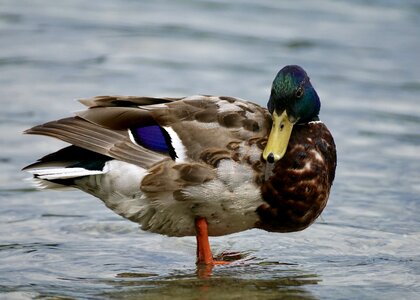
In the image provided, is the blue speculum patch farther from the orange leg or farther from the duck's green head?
the duck's green head

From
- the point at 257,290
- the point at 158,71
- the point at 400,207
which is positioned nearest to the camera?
the point at 257,290

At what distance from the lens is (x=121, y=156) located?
663 centimetres

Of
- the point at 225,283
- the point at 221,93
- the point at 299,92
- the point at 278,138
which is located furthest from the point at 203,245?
the point at 221,93

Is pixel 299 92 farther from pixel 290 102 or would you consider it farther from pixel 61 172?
pixel 61 172

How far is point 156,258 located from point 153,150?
684mm

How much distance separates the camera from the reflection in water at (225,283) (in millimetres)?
6129

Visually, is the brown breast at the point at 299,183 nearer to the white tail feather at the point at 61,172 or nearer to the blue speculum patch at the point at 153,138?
the blue speculum patch at the point at 153,138

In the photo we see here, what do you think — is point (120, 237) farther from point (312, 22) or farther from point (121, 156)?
point (312, 22)

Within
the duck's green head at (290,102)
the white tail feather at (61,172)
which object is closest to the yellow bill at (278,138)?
the duck's green head at (290,102)

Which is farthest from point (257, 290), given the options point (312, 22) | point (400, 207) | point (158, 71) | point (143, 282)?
point (312, 22)

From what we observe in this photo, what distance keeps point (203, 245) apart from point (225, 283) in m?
0.43

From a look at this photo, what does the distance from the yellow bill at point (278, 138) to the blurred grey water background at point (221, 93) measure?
→ 27.3 inches

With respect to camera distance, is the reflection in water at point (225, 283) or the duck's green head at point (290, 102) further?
the duck's green head at point (290, 102)

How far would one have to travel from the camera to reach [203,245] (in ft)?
22.3
